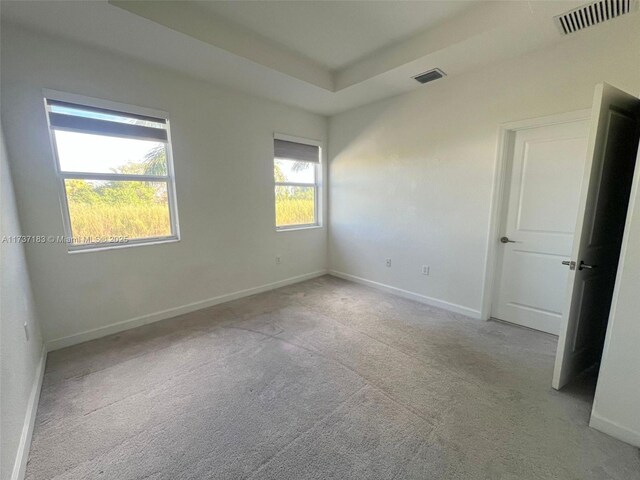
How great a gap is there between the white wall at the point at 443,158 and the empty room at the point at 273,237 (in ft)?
0.08

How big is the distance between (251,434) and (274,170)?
3.18m

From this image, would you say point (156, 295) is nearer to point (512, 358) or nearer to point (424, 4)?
point (512, 358)

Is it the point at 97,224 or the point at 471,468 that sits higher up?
the point at 97,224

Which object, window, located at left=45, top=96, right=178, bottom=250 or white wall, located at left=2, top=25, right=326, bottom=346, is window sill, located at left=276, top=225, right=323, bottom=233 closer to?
white wall, located at left=2, top=25, right=326, bottom=346

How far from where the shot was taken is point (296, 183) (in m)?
4.25

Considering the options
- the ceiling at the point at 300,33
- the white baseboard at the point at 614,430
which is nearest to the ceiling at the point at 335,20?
the ceiling at the point at 300,33

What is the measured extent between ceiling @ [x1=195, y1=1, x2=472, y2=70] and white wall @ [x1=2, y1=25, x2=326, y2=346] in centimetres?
103

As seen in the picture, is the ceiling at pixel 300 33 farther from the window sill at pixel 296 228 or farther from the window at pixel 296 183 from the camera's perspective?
the window sill at pixel 296 228

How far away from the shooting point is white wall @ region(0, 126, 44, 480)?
1.26 m

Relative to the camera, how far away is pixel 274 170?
12.8ft

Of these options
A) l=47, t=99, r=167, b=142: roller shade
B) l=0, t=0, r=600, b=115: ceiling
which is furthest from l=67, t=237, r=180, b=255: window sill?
l=0, t=0, r=600, b=115: ceiling

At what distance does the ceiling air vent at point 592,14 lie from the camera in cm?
186

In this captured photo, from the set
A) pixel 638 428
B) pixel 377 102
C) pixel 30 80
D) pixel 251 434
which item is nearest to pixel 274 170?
pixel 377 102

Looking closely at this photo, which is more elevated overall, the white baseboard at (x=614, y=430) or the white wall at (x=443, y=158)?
the white wall at (x=443, y=158)
